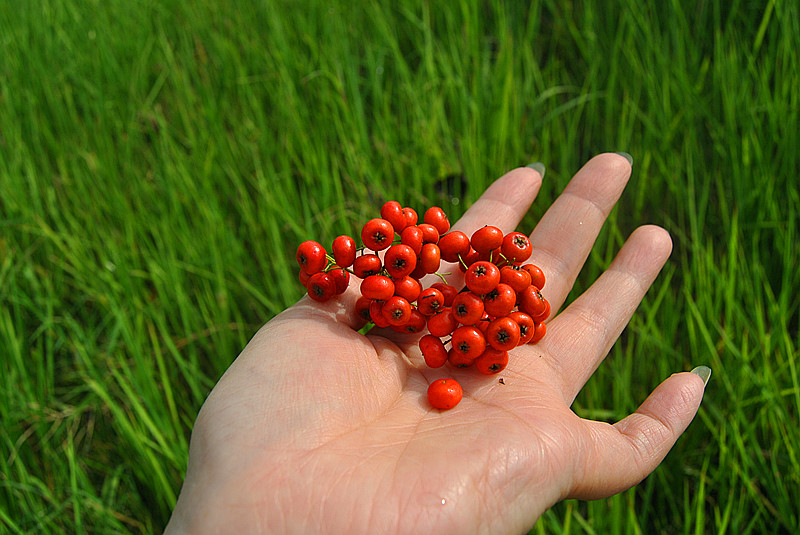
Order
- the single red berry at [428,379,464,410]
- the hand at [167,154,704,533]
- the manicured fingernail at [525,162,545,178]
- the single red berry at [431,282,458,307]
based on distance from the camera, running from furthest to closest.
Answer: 1. the manicured fingernail at [525,162,545,178]
2. the single red berry at [431,282,458,307]
3. the single red berry at [428,379,464,410]
4. the hand at [167,154,704,533]

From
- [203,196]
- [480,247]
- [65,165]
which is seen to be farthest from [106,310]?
[480,247]

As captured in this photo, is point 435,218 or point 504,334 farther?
point 435,218

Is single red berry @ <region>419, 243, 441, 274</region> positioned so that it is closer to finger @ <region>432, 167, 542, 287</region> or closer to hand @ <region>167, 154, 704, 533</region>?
hand @ <region>167, 154, 704, 533</region>

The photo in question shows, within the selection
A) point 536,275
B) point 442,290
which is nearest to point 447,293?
point 442,290

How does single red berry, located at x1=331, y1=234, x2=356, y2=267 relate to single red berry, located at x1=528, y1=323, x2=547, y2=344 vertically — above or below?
above

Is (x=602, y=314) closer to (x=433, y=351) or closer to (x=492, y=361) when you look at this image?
(x=492, y=361)

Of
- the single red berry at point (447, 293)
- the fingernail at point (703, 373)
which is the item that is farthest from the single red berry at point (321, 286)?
the fingernail at point (703, 373)

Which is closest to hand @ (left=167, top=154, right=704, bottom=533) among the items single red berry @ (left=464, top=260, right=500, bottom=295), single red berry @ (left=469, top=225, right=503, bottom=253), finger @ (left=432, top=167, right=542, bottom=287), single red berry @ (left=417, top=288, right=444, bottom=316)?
single red berry @ (left=417, top=288, right=444, bottom=316)
